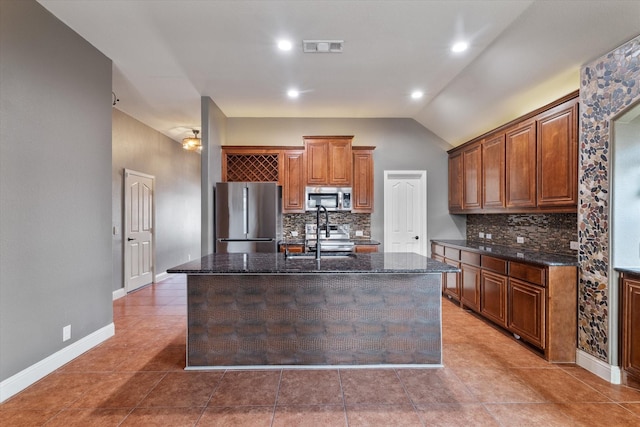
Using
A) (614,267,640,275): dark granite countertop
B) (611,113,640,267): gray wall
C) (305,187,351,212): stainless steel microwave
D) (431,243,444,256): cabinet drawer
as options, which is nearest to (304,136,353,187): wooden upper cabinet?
(305,187,351,212): stainless steel microwave

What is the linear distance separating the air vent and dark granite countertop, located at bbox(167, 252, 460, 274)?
6.85 feet

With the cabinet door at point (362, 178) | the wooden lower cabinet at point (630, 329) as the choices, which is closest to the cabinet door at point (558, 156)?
the wooden lower cabinet at point (630, 329)

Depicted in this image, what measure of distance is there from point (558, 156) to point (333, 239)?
316 centimetres

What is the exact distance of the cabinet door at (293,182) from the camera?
17.1 ft

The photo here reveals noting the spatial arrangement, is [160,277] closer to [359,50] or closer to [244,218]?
[244,218]

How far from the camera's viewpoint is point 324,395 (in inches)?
93.0

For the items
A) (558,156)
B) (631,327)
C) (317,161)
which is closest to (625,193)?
(558,156)

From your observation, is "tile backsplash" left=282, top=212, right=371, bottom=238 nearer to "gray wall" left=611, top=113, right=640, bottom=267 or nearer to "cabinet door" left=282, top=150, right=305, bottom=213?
"cabinet door" left=282, top=150, right=305, bottom=213

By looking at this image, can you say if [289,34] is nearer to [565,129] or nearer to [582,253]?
[565,129]

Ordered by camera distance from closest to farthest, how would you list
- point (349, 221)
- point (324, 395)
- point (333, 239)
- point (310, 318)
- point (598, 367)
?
point (324, 395) → point (598, 367) → point (310, 318) → point (333, 239) → point (349, 221)

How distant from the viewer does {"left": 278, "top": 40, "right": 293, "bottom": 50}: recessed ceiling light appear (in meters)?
3.15

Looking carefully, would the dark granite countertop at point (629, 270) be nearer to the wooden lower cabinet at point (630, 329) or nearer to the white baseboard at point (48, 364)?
the wooden lower cabinet at point (630, 329)

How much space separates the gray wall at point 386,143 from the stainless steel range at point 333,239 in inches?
21.4

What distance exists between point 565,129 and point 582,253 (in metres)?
1.14
